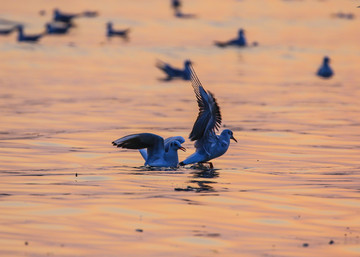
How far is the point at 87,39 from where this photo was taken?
169 ft

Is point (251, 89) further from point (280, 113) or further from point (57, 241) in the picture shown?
point (57, 241)

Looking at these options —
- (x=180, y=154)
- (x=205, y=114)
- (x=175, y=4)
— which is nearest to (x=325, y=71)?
(x=180, y=154)

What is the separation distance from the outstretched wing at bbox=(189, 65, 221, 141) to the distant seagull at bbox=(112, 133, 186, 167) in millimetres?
415

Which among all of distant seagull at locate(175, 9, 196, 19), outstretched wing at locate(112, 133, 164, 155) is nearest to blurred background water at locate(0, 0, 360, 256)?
outstretched wing at locate(112, 133, 164, 155)

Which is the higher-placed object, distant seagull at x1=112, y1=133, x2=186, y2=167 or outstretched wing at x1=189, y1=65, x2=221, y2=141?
outstretched wing at x1=189, y1=65, x2=221, y2=141

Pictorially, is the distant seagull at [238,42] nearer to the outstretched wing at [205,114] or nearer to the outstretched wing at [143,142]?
the outstretched wing at [205,114]

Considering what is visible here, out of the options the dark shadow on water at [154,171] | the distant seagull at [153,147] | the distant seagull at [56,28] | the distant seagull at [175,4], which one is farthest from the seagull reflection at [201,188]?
the distant seagull at [175,4]

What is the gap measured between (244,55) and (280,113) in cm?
2219

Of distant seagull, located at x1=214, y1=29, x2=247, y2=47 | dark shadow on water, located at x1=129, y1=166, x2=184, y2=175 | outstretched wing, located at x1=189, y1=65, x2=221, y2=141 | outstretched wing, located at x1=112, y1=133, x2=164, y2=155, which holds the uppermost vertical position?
outstretched wing, located at x1=189, y1=65, x2=221, y2=141

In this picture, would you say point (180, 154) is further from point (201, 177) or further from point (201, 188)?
point (201, 188)

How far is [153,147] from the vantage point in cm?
1550

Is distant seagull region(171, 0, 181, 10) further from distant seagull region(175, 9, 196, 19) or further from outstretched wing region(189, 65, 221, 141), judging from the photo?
outstretched wing region(189, 65, 221, 141)

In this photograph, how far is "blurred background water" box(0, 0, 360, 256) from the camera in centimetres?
1045

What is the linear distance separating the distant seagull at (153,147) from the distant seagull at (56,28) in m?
35.9
